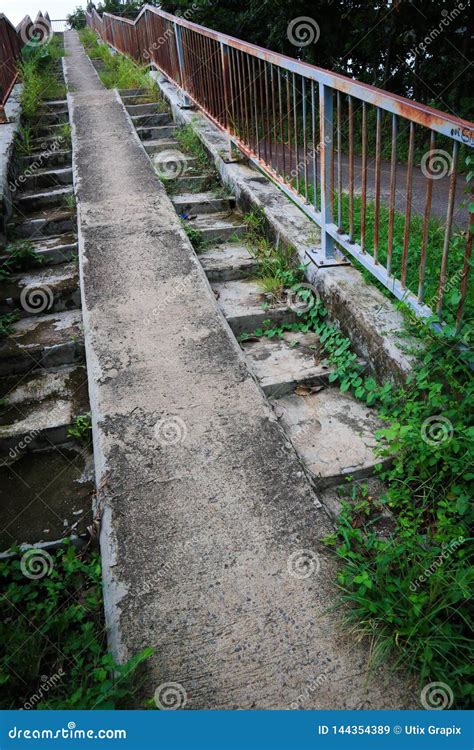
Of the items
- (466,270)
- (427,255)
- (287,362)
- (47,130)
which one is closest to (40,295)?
(287,362)

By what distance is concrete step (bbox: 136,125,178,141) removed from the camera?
766 centimetres

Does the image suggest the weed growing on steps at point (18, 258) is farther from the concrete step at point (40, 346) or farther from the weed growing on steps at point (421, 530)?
the weed growing on steps at point (421, 530)

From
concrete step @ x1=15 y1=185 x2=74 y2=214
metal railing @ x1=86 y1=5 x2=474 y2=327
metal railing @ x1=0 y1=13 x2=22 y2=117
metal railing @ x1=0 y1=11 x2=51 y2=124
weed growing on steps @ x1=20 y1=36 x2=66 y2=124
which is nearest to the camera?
metal railing @ x1=86 y1=5 x2=474 y2=327

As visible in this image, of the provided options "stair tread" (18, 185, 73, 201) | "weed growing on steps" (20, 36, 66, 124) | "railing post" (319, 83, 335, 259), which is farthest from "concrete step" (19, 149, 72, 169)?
"railing post" (319, 83, 335, 259)

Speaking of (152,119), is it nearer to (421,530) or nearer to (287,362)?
(287,362)

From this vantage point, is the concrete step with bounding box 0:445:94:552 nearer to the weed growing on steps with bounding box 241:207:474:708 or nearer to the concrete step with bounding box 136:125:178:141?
the weed growing on steps with bounding box 241:207:474:708

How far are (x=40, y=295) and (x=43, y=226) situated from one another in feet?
4.28

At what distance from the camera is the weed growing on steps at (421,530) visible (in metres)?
2.05

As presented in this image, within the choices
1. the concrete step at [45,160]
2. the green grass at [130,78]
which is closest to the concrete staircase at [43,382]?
the concrete step at [45,160]

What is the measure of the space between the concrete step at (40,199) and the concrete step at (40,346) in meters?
2.05

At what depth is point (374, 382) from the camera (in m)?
3.33

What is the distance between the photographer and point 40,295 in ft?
14.7

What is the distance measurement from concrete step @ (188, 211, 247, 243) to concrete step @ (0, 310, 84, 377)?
1488mm

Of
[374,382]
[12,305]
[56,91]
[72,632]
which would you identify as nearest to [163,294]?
[12,305]
